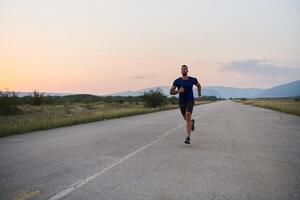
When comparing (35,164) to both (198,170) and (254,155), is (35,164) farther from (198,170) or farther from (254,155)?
(254,155)

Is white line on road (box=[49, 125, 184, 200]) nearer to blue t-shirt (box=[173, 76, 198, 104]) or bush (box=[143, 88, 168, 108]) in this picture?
blue t-shirt (box=[173, 76, 198, 104])

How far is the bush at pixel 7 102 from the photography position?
31709mm

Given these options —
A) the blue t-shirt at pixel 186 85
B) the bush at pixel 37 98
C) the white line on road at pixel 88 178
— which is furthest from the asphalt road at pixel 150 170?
the bush at pixel 37 98

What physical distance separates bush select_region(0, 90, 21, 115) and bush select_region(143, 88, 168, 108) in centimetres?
2058

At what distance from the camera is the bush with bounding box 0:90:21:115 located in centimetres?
3171

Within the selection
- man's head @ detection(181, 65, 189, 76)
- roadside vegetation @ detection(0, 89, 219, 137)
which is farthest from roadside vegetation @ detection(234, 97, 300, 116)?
man's head @ detection(181, 65, 189, 76)

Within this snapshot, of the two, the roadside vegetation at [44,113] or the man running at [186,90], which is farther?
the roadside vegetation at [44,113]

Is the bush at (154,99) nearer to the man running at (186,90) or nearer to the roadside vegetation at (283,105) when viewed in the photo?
the roadside vegetation at (283,105)

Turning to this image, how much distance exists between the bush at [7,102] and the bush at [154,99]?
20.6 m

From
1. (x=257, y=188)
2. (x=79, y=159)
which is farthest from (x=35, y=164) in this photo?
(x=257, y=188)

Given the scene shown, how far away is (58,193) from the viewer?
529cm

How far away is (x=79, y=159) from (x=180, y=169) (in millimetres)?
2346

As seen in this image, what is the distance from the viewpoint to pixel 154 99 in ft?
164

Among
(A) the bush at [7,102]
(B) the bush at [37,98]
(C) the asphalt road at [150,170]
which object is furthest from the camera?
(B) the bush at [37,98]
